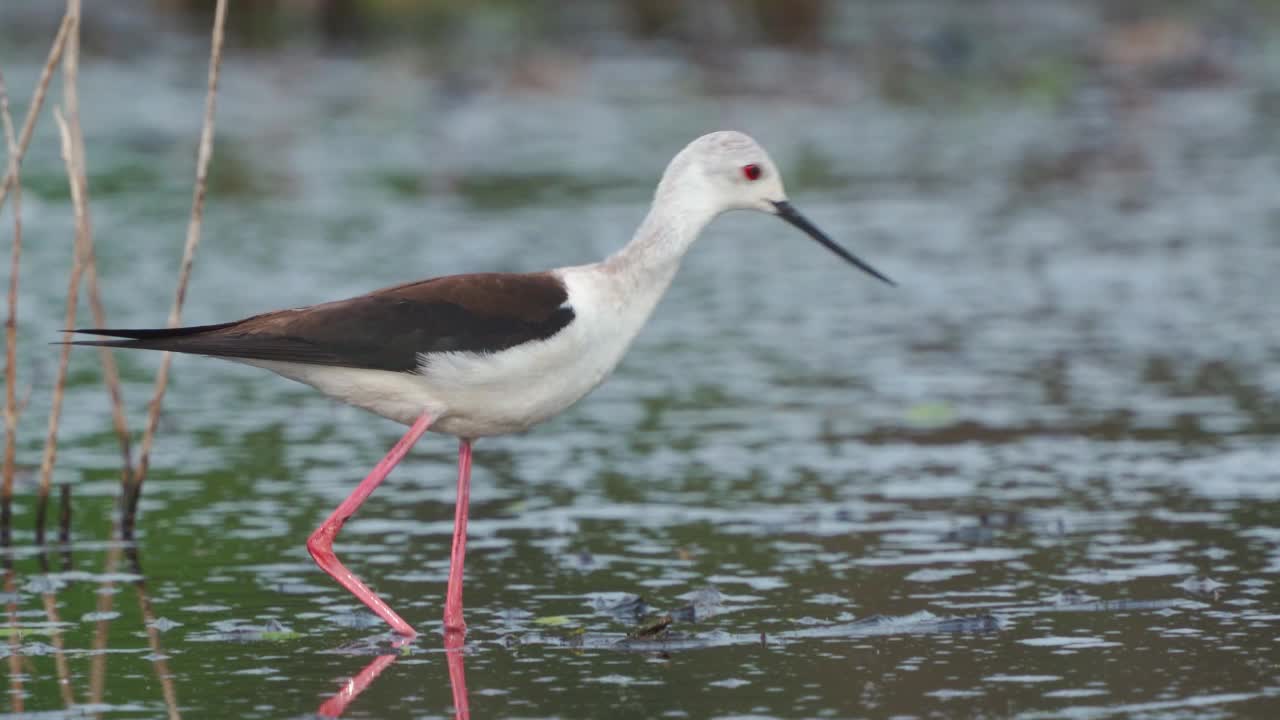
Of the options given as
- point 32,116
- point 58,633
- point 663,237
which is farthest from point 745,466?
point 58,633

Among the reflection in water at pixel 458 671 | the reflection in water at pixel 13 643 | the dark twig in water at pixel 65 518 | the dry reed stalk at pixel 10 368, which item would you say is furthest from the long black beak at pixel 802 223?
the dark twig in water at pixel 65 518

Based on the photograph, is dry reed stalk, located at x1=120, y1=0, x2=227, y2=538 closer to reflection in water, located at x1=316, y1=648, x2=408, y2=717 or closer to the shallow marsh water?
the shallow marsh water

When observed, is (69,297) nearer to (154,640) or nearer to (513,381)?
(154,640)

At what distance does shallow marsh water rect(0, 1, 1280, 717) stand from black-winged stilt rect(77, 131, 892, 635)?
738 millimetres

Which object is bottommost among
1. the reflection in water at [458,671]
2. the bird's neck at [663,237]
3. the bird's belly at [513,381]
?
the reflection in water at [458,671]

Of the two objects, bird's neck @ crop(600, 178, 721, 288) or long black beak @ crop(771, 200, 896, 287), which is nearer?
bird's neck @ crop(600, 178, 721, 288)

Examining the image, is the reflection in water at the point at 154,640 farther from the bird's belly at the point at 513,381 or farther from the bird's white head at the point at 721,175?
the bird's white head at the point at 721,175

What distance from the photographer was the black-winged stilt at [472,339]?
8.11 metres

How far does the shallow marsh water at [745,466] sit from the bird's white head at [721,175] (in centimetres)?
148

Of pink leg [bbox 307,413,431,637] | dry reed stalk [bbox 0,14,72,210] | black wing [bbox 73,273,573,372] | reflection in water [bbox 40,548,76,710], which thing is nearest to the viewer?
reflection in water [bbox 40,548,76,710]

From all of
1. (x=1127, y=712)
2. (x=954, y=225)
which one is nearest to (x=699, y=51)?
(x=954, y=225)

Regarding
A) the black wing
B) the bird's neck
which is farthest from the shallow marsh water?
the bird's neck

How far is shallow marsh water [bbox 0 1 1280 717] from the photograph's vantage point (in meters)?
7.50

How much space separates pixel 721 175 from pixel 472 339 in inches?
45.1
